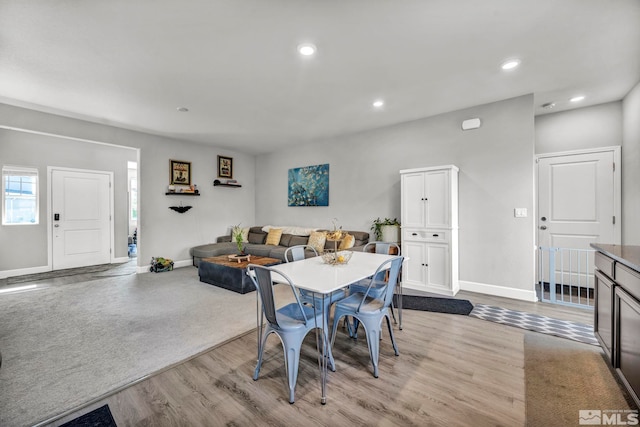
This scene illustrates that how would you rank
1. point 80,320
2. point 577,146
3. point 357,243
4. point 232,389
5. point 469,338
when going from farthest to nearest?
point 357,243 < point 577,146 < point 80,320 < point 469,338 < point 232,389

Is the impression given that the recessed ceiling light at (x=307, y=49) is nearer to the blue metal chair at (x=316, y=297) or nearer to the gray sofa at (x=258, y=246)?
the blue metal chair at (x=316, y=297)

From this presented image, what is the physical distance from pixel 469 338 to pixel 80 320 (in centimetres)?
414

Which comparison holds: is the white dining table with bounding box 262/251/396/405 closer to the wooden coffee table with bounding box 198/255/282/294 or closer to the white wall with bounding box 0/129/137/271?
the wooden coffee table with bounding box 198/255/282/294

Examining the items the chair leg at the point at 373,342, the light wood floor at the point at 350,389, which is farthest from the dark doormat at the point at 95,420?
the chair leg at the point at 373,342

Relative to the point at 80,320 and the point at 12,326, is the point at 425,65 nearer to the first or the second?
the point at 80,320

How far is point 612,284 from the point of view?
1969 mm

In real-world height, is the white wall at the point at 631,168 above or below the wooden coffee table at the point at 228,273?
above

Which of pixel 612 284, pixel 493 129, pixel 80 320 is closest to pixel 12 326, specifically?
pixel 80 320

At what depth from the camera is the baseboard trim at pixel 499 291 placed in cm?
368

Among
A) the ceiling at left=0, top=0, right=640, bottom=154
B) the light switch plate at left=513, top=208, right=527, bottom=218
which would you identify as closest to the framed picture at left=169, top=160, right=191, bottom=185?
the ceiling at left=0, top=0, right=640, bottom=154

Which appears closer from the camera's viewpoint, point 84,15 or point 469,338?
point 84,15

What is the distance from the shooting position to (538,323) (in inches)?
116

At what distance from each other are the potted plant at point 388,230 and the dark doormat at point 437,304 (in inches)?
42.6

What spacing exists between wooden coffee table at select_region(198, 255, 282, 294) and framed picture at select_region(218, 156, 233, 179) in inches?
105
